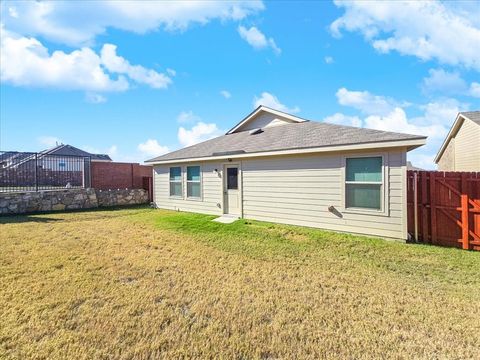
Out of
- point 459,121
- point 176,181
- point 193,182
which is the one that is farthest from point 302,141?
point 459,121

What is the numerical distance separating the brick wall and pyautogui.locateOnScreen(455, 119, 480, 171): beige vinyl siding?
62.9 ft

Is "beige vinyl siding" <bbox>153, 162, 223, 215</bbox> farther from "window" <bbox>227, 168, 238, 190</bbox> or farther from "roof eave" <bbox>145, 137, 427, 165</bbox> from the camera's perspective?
"roof eave" <bbox>145, 137, 427, 165</bbox>

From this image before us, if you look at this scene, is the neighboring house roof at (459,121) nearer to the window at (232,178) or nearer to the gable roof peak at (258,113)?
the gable roof peak at (258,113)

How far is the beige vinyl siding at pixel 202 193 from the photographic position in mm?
11375

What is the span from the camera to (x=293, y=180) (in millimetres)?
8953

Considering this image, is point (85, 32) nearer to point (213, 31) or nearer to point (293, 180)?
point (213, 31)

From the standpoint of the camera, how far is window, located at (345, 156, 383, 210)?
7.20 m

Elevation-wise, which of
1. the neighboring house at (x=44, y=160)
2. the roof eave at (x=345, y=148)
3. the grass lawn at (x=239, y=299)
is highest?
the neighboring house at (x=44, y=160)

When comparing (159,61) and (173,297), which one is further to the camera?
(159,61)

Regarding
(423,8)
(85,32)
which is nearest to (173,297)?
(85,32)

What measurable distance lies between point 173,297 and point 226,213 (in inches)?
279

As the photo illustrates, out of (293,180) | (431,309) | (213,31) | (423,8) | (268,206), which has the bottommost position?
(431,309)

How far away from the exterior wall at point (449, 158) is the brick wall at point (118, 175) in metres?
20.3

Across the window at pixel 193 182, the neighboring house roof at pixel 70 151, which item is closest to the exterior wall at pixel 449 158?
the window at pixel 193 182
